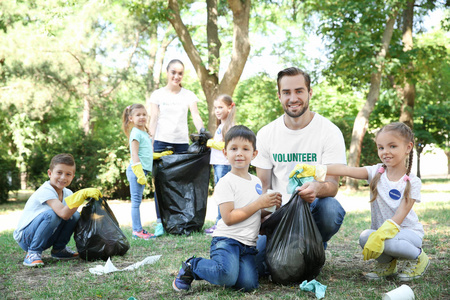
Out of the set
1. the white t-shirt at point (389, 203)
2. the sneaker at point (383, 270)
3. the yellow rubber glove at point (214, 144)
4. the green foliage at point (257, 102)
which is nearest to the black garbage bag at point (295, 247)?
the sneaker at point (383, 270)

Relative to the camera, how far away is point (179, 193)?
4.79 meters

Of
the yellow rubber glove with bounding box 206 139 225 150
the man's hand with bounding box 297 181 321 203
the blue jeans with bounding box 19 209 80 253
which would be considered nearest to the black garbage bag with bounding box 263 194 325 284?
the man's hand with bounding box 297 181 321 203

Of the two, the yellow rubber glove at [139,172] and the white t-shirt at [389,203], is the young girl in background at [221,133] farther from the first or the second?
the white t-shirt at [389,203]

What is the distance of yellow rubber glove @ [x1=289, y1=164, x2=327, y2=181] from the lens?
264 centimetres

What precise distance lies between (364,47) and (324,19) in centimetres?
125

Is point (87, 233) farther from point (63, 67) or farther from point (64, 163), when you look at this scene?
point (63, 67)

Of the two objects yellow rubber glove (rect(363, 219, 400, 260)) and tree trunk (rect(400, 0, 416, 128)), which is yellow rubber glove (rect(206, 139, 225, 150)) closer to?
yellow rubber glove (rect(363, 219, 400, 260))

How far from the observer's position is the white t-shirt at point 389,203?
2.75 metres

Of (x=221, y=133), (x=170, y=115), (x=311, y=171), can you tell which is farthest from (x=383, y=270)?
(x=170, y=115)

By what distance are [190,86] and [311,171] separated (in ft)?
56.2

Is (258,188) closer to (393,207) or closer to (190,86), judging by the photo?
(393,207)

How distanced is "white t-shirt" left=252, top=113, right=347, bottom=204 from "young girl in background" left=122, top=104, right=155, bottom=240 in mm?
1884

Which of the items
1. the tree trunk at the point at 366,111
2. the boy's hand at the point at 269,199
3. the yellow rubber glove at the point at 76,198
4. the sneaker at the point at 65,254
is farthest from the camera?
the tree trunk at the point at 366,111

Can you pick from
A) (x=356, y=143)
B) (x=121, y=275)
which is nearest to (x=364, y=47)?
(x=356, y=143)
